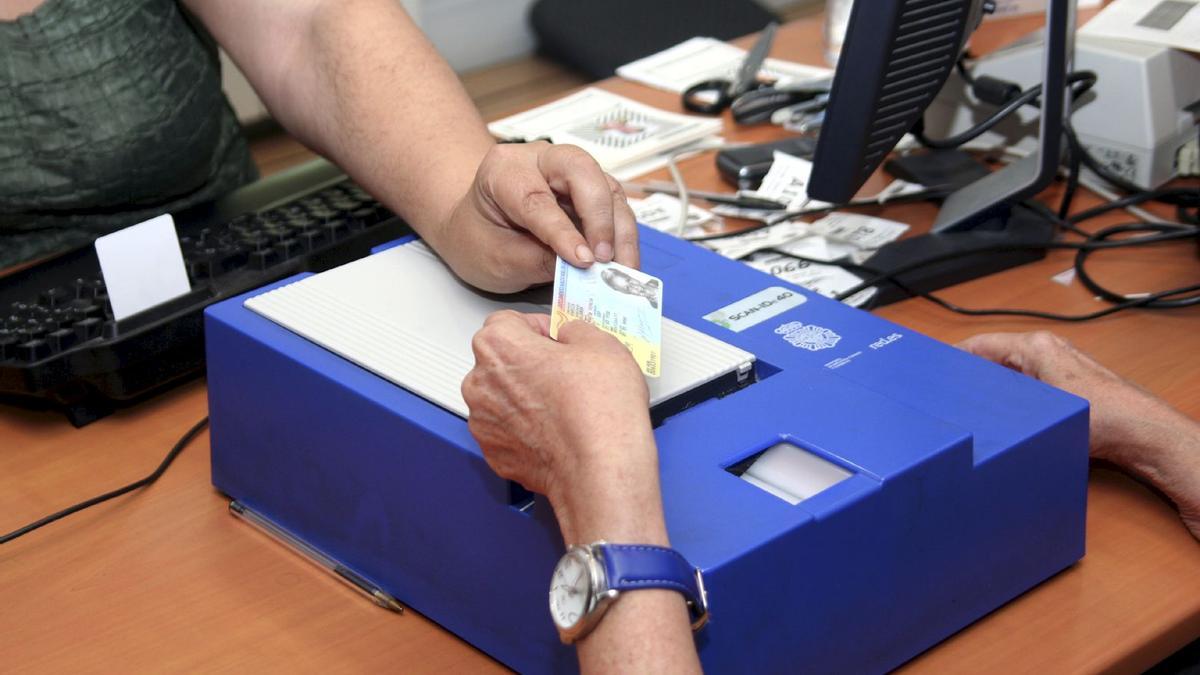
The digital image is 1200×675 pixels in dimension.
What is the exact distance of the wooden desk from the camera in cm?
85

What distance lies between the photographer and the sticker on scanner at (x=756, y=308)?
38.5 inches

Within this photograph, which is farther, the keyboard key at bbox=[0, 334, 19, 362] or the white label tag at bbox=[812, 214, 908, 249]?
the white label tag at bbox=[812, 214, 908, 249]

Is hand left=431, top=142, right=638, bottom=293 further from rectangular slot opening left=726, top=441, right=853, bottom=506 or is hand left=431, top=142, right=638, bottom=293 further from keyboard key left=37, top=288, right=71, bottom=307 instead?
keyboard key left=37, top=288, right=71, bottom=307

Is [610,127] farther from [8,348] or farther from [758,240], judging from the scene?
[8,348]

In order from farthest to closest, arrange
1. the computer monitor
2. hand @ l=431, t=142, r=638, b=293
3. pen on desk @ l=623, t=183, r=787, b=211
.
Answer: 1. pen on desk @ l=623, t=183, r=787, b=211
2. the computer monitor
3. hand @ l=431, t=142, r=638, b=293

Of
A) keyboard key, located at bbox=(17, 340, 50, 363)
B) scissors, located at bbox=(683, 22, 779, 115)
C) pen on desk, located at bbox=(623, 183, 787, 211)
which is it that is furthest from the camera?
scissors, located at bbox=(683, 22, 779, 115)

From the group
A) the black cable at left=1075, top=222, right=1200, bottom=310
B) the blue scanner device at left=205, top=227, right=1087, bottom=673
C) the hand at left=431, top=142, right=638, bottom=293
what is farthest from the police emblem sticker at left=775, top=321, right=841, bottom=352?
the black cable at left=1075, top=222, right=1200, bottom=310

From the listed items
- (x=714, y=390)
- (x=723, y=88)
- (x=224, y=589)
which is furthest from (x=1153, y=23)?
(x=224, y=589)

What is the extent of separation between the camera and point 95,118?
52.5 inches

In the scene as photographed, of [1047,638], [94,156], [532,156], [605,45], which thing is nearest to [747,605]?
[1047,638]

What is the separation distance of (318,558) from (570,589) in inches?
11.3

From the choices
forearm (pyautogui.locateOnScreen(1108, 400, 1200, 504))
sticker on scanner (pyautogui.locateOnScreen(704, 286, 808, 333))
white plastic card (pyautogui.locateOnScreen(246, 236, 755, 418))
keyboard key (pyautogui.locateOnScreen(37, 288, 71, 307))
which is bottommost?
forearm (pyautogui.locateOnScreen(1108, 400, 1200, 504))

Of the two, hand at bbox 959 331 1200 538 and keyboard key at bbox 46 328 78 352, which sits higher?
keyboard key at bbox 46 328 78 352

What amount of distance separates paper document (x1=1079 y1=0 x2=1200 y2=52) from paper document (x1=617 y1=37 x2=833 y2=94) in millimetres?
358
